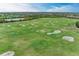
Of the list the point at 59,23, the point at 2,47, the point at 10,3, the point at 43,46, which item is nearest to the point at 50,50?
the point at 43,46

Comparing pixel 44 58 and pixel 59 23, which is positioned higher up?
pixel 59 23

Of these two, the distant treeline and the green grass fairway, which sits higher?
the distant treeline

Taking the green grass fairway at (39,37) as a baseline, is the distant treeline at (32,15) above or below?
above

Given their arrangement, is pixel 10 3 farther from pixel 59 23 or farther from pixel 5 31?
pixel 59 23

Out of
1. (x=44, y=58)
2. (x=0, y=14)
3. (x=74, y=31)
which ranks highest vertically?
(x=0, y=14)

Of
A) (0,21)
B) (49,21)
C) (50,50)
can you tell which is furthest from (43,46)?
(0,21)

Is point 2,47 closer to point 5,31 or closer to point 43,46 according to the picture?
point 5,31

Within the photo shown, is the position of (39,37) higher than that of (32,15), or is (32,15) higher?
(32,15)
